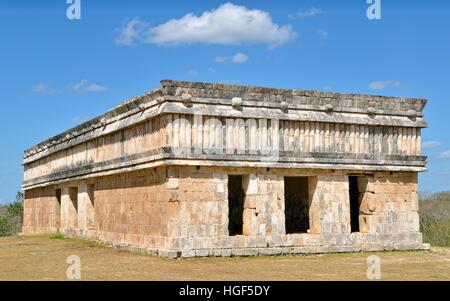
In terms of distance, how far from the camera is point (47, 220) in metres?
30.0

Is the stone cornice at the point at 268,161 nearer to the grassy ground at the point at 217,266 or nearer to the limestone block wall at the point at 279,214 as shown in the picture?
the limestone block wall at the point at 279,214

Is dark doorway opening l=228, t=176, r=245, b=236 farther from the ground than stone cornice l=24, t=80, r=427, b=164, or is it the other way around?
stone cornice l=24, t=80, r=427, b=164

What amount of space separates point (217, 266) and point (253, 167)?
3586mm

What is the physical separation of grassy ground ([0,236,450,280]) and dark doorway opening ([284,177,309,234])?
15.0ft

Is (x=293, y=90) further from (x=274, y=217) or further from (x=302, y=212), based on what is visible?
(x=302, y=212)

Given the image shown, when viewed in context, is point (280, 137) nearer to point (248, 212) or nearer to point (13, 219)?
point (248, 212)

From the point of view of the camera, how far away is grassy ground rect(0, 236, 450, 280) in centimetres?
1268

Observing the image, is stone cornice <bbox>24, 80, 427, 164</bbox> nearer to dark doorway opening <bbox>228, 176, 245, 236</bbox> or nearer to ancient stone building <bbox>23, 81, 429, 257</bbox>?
ancient stone building <bbox>23, 81, 429, 257</bbox>

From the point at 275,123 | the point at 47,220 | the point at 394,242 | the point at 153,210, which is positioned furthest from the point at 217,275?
the point at 47,220

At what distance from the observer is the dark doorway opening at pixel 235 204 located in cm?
2308

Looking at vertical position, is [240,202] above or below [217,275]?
above

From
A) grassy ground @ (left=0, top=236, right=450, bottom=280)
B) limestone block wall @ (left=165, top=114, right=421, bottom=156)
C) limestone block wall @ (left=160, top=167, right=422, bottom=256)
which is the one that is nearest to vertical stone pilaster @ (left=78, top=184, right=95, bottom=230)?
grassy ground @ (left=0, top=236, right=450, bottom=280)
